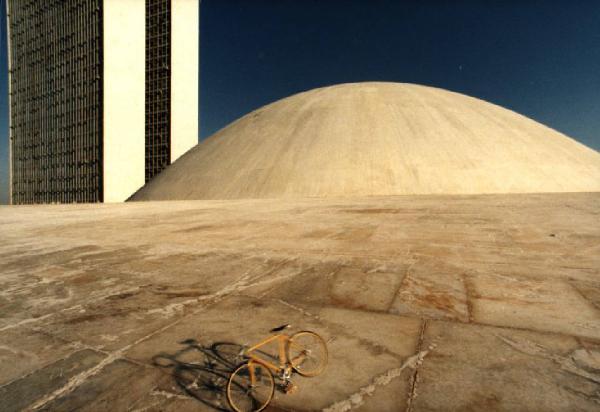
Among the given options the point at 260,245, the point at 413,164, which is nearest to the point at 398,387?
the point at 260,245

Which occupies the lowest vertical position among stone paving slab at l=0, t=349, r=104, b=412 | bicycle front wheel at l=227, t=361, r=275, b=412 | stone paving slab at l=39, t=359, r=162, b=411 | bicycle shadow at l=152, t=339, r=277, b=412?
stone paving slab at l=0, t=349, r=104, b=412

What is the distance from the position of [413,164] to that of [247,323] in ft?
96.7

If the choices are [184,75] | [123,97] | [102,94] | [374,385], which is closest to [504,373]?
[374,385]

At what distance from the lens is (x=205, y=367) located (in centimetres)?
274

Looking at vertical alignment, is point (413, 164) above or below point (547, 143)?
below

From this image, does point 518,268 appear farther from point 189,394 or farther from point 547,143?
point 547,143

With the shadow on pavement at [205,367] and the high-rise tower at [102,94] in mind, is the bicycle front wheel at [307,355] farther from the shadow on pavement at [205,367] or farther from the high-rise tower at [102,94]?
the high-rise tower at [102,94]

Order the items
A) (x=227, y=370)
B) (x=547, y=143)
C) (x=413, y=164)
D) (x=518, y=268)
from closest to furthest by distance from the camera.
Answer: (x=227, y=370) → (x=518, y=268) → (x=413, y=164) → (x=547, y=143)

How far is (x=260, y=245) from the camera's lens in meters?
7.84

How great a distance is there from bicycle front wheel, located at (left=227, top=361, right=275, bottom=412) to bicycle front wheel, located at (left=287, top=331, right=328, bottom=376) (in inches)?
9.8

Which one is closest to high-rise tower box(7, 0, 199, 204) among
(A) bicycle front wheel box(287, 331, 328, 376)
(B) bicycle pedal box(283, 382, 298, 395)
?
(A) bicycle front wheel box(287, 331, 328, 376)

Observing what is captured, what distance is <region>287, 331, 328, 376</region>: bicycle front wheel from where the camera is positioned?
2494 mm

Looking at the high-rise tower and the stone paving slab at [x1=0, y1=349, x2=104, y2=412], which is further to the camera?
the high-rise tower

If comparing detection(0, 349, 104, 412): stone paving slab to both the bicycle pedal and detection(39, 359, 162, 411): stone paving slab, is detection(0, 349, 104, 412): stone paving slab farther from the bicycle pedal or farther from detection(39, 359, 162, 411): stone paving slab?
the bicycle pedal
